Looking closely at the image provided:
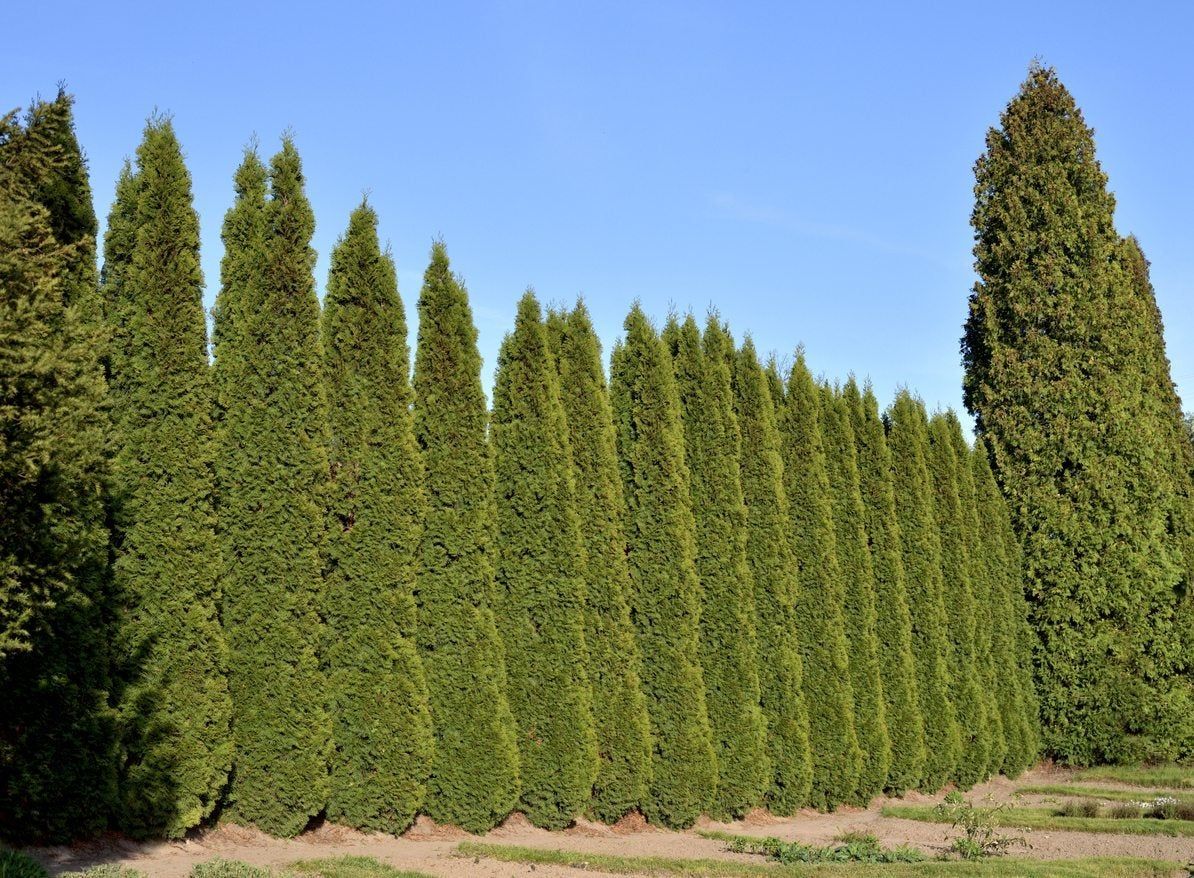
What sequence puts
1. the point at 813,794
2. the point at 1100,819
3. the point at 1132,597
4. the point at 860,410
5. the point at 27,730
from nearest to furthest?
1. the point at 27,730
2. the point at 1100,819
3. the point at 813,794
4. the point at 860,410
5. the point at 1132,597

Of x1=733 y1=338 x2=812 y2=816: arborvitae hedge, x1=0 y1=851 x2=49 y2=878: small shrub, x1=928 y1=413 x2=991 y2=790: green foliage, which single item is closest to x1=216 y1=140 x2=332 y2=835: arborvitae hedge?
x1=0 y1=851 x2=49 y2=878: small shrub

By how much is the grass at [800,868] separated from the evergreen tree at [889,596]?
271 inches

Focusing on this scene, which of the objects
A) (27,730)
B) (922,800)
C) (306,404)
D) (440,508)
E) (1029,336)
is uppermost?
(1029,336)

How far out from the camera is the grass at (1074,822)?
45.3 feet

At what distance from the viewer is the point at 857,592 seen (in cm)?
1795

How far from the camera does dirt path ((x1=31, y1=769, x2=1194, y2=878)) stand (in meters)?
9.30

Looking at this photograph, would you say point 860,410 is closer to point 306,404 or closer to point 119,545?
point 306,404

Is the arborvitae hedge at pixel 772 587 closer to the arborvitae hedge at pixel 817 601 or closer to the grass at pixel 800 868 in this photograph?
the arborvitae hedge at pixel 817 601

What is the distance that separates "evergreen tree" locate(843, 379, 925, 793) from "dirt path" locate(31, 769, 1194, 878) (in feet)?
5.17

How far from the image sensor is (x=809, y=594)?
16812mm

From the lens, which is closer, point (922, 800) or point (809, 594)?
point (809, 594)

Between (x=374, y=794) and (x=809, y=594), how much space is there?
8.17 metres

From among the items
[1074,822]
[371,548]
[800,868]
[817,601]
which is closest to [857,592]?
[817,601]

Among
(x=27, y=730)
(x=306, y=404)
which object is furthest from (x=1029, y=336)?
(x=27, y=730)
